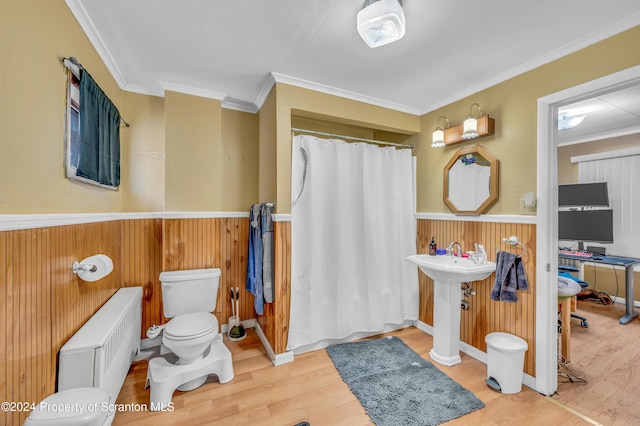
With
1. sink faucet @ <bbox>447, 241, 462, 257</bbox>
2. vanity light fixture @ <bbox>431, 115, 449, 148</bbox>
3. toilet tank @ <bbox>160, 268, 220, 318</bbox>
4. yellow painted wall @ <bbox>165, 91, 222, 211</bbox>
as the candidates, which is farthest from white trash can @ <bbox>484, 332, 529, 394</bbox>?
yellow painted wall @ <bbox>165, 91, 222, 211</bbox>

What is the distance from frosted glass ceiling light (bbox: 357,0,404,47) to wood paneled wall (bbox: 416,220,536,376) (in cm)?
166

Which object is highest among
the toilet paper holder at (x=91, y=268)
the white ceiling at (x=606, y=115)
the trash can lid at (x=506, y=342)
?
the white ceiling at (x=606, y=115)

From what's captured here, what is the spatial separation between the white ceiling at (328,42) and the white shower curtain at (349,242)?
0.63 meters

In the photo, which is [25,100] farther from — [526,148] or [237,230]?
[526,148]

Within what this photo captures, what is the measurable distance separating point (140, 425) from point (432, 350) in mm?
2193

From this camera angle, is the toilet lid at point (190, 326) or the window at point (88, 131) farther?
the toilet lid at point (190, 326)

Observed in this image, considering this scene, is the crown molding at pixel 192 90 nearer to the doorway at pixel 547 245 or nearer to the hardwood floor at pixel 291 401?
the hardwood floor at pixel 291 401

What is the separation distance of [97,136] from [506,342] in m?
3.19

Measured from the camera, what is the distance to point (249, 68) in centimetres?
212

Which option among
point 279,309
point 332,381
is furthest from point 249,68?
point 332,381

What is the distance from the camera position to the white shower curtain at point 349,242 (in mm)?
2385

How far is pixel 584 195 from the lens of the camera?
3.71 m

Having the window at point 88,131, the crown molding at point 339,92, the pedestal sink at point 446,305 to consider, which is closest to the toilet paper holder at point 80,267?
the window at point 88,131

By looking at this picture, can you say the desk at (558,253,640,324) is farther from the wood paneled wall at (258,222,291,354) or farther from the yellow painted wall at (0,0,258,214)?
the yellow painted wall at (0,0,258,214)
